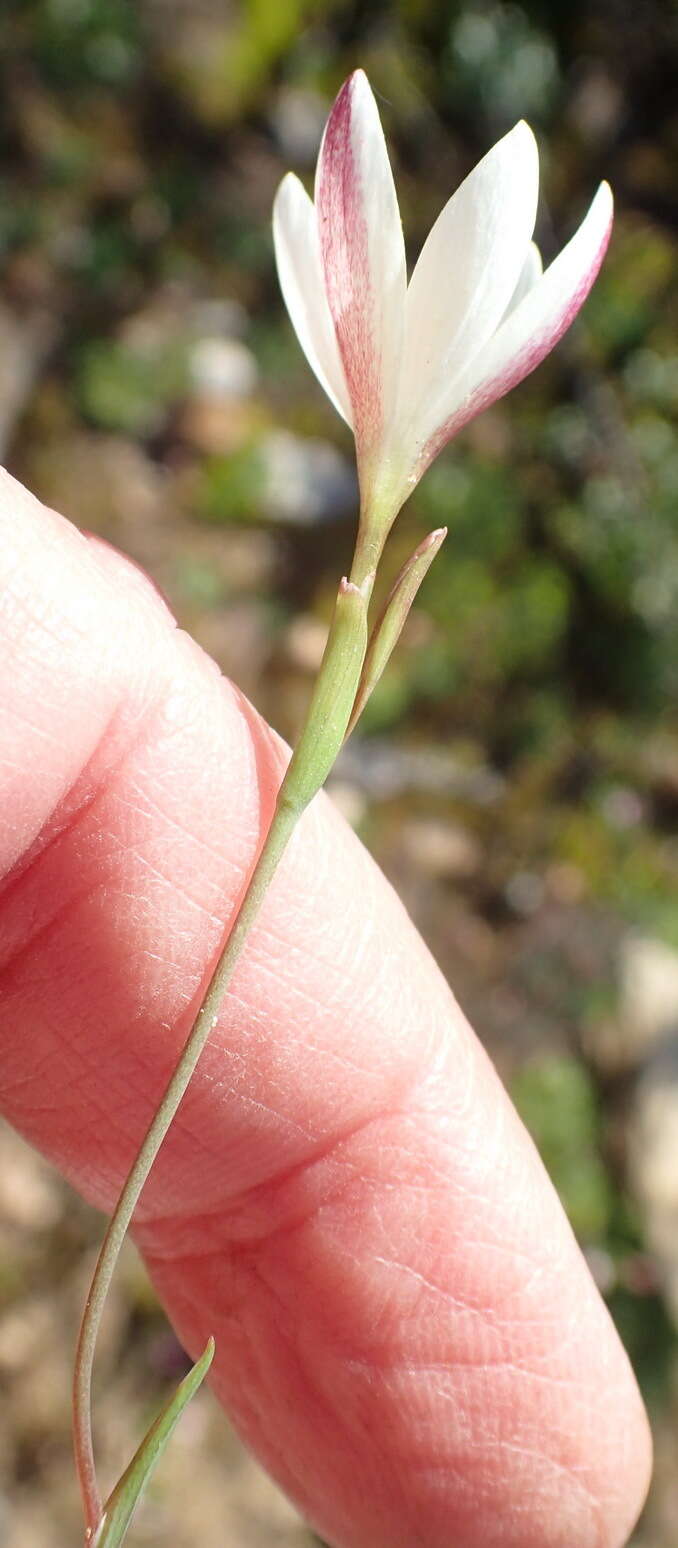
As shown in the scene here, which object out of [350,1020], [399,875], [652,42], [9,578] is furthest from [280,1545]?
[652,42]

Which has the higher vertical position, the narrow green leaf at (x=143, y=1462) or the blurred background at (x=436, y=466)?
the blurred background at (x=436, y=466)

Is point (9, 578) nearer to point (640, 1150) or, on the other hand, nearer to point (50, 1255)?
point (50, 1255)

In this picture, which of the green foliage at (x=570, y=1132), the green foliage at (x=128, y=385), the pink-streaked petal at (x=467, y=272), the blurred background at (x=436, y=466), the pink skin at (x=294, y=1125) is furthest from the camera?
the green foliage at (x=128, y=385)

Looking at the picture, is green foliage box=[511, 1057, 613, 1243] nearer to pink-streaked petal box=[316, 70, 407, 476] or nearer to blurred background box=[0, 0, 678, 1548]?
blurred background box=[0, 0, 678, 1548]

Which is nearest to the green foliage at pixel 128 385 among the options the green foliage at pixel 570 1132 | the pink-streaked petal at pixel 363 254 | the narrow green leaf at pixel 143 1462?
the green foliage at pixel 570 1132

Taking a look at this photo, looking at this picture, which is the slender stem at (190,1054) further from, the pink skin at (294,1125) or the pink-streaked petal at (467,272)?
the pink-streaked petal at (467,272)

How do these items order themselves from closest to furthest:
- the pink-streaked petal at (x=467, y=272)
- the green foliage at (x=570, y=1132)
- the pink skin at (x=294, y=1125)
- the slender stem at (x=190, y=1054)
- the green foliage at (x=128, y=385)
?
1. the pink-streaked petal at (x=467, y=272)
2. the slender stem at (x=190, y=1054)
3. the pink skin at (x=294, y=1125)
4. the green foliage at (x=570, y=1132)
5. the green foliage at (x=128, y=385)
